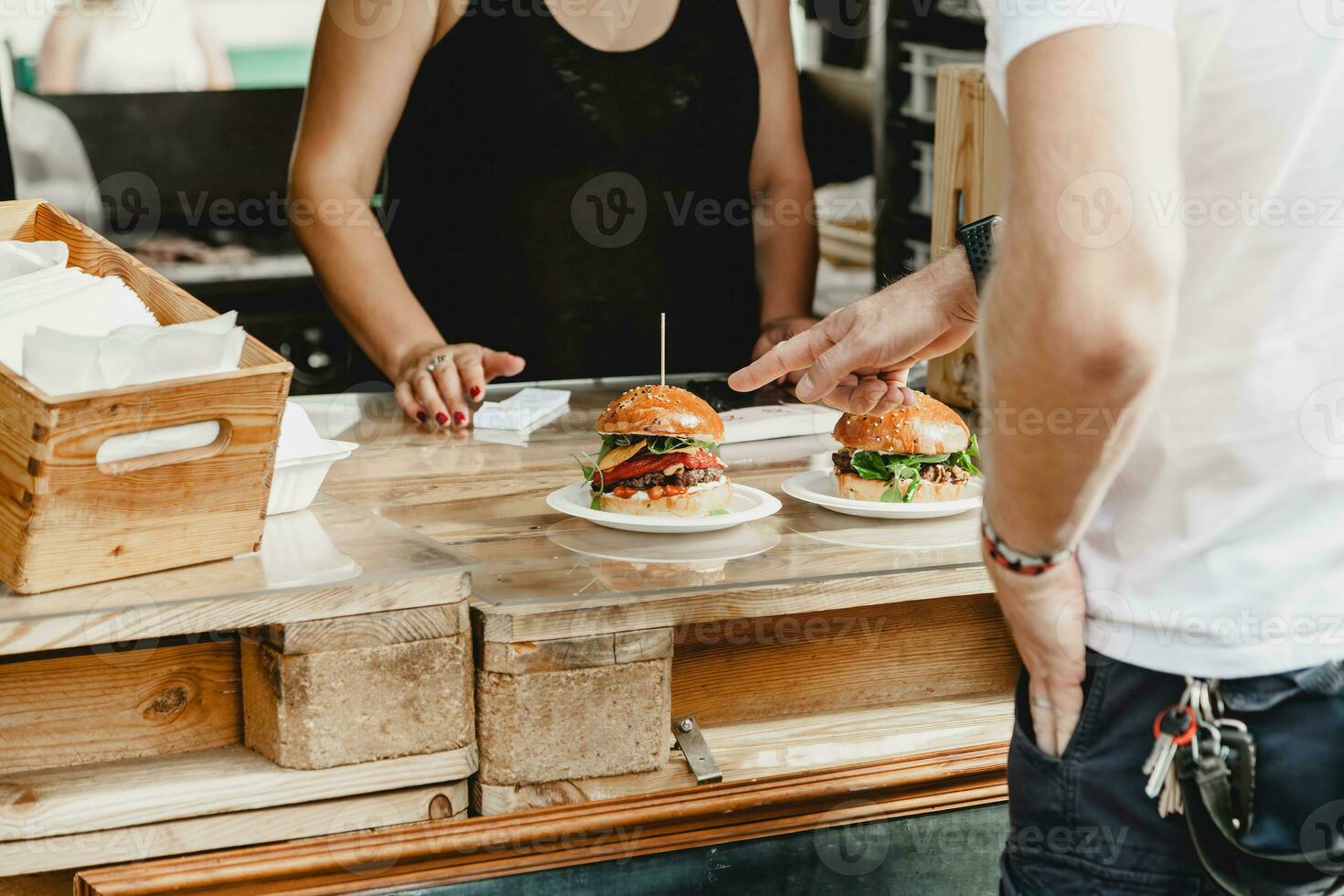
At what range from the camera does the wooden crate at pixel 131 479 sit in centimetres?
136

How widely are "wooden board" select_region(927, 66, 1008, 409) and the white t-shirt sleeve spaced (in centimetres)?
156

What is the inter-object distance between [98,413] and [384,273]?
4.85 ft

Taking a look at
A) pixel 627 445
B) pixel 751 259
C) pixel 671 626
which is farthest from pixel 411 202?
pixel 671 626

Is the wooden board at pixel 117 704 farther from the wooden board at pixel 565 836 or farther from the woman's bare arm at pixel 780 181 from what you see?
the woman's bare arm at pixel 780 181

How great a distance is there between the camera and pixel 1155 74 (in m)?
0.93

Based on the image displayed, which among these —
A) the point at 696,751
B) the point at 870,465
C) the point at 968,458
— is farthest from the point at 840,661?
the point at 968,458

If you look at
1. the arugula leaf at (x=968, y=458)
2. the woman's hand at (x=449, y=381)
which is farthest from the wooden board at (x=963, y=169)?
the woman's hand at (x=449, y=381)

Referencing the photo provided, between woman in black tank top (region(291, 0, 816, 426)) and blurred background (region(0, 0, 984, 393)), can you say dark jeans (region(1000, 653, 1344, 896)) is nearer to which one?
woman in black tank top (region(291, 0, 816, 426))

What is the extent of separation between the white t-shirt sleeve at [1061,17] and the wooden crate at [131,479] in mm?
872

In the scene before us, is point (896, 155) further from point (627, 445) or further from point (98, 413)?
point (98, 413)

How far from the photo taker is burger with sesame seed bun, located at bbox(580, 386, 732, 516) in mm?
1914

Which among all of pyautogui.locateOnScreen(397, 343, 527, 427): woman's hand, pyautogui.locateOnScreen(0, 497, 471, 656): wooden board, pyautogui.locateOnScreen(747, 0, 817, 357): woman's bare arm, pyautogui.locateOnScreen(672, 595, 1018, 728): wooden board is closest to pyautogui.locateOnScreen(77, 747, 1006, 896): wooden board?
pyautogui.locateOnScreen(672, 595, 1018, 728): wooden board

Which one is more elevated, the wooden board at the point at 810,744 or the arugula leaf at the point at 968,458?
the arugula leaf at the point at 968,458

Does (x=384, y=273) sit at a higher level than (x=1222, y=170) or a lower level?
lower
